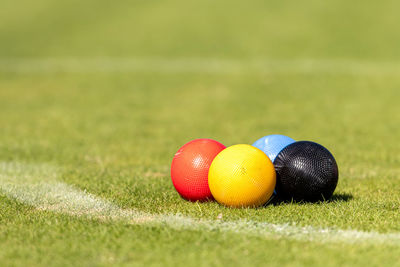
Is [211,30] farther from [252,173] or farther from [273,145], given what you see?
[252,173]

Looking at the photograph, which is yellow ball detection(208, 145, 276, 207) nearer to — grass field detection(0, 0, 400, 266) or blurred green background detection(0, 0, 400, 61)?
grass field detection(0, 0, 400, 266)

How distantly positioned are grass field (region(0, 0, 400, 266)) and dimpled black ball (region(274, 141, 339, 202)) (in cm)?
22

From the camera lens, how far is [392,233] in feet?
18.2

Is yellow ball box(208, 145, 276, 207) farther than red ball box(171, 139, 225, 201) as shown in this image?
No

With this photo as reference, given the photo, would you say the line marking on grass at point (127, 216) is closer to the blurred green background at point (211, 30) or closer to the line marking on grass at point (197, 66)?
the line marking on grass at point (197, 66)

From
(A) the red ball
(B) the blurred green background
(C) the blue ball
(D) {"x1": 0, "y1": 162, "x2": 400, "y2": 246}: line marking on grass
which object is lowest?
(D) {"x1": 0, "y1": 162, "x2": 400, "y2": 246}: line marking on grass

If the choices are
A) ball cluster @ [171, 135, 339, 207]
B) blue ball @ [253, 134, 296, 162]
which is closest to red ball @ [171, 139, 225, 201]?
ball cluster @ [171, 135, 339, 207]

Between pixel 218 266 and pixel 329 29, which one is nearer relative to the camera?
pixel 218 266

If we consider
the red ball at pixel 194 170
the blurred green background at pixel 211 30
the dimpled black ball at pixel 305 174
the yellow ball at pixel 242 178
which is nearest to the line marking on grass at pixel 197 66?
the blurred green background at pixel 211 30

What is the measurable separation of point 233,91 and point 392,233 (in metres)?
12.8

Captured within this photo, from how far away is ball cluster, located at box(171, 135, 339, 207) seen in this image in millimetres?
6332

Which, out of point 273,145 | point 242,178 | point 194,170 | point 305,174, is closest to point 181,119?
point 273,145

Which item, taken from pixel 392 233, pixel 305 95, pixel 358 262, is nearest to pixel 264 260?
pixel 358 262

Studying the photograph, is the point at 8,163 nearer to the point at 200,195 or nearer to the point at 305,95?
the point at 200,195
